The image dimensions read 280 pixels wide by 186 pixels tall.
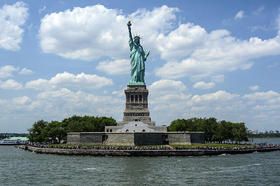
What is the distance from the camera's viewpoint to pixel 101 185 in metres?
33.4

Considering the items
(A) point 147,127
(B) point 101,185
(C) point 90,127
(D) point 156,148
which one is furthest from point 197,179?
(C) point 90,127

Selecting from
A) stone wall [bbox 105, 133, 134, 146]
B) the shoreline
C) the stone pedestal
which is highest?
the stone pedestal

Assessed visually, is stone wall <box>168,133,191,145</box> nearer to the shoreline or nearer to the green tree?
the shoreline

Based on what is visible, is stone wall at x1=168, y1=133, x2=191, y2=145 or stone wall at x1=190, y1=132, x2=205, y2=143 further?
stone wall at x1=190, y1=132, x2=205, y2=143

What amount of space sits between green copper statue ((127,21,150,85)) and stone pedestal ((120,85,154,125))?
84.0 inches

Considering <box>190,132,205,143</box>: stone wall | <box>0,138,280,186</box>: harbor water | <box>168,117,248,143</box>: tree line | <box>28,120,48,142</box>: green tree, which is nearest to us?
<box>0,138,280,186</box>: harbor water

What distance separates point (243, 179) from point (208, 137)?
5418cm

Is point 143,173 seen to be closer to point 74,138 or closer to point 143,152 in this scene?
point 143,152

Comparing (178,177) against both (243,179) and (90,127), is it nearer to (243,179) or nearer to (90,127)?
(243,179)

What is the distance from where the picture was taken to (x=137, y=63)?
86.5m

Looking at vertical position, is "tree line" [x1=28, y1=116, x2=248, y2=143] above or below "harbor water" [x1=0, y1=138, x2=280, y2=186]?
above

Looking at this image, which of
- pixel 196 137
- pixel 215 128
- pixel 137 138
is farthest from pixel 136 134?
pixel 215 128

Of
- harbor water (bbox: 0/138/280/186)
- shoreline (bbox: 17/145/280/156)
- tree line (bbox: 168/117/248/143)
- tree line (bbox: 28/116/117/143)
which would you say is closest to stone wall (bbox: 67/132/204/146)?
shoreline (bbox: 17/145/280/156)

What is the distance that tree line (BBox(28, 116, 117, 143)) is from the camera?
86.2 m
